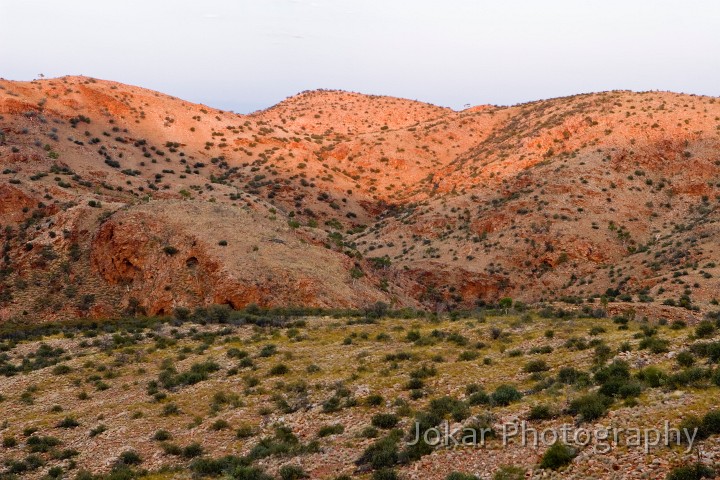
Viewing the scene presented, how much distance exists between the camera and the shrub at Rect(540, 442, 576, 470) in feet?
42.7

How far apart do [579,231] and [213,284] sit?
1047 inches

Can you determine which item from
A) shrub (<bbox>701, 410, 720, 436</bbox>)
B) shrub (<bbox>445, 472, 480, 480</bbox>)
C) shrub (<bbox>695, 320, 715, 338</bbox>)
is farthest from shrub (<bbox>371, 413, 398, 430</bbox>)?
shrub (<bbox>695, 320, 715, 338</bbox>)

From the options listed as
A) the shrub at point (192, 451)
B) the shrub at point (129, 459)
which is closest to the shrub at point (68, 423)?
the shrub at point (129, 459)

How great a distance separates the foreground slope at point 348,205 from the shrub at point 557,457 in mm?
22394

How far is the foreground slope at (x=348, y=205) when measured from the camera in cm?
4016

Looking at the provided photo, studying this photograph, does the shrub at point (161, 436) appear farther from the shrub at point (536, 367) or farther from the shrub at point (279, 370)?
the shrub at point (536, 367)

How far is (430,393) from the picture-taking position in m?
18.9

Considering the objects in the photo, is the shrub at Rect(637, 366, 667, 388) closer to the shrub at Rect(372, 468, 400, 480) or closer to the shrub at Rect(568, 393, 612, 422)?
the shrub at Rect(568, 393, 612, 422)

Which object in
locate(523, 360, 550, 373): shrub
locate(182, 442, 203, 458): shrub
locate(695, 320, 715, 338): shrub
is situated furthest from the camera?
locate(523, 360, 550, 373): shrub

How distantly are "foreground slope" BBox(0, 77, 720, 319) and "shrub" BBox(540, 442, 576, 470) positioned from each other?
2239cm

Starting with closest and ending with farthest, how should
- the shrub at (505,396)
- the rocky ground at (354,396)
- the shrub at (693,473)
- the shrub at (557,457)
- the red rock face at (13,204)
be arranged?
the shrub at (693,473) → the shrub at (557,457) → the rocky ground at (354,396) → the shrub at (505,396) → the red rock face at (13,204)

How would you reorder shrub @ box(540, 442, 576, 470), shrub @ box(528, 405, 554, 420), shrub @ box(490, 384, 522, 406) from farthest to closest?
shrub @ box(490, 384, 522, 406)
shrub @ box(528, 405, 554, 420)
shrub @ box(540, 442, 576, 470)

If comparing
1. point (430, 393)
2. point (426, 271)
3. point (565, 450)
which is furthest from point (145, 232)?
point (565, 450)

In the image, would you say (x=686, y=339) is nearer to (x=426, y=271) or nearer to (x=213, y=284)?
(x=213, y=284)
